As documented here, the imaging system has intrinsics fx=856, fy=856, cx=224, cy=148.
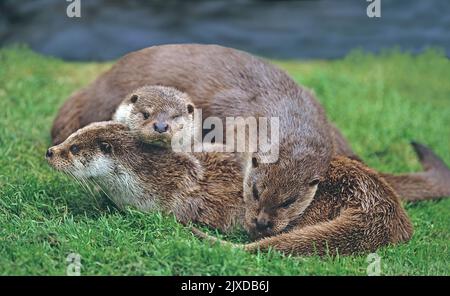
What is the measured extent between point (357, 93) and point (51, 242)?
4279 mm

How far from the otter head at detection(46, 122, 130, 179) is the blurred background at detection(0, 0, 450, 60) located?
3800mm

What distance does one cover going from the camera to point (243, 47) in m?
8.80

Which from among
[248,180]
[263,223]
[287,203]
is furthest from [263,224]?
[248,180]

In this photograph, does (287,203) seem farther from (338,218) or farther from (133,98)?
(133,98)

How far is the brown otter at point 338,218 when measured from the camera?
4328mm

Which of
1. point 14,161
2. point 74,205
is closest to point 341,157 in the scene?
point 74,205

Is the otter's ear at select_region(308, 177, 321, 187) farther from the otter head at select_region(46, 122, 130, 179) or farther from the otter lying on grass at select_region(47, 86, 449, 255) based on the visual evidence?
the otter head at select_region(46, 122, 130, 179)

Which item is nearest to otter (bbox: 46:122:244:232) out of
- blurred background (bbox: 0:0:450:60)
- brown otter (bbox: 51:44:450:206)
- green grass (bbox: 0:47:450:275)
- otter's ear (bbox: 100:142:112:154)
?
otter's ear (bbox: 100:142:112:154)

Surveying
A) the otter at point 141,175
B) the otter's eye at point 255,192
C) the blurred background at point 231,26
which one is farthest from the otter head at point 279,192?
the blurred background at point 231,26

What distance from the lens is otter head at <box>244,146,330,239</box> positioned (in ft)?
14.4

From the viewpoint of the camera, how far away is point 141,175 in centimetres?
454

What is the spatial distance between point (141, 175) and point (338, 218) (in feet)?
3.48

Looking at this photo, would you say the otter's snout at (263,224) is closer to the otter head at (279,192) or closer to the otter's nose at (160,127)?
the otter head at (279,192)

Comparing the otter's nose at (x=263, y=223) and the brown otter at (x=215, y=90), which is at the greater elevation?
the brown otter at (x=215, y=90)
